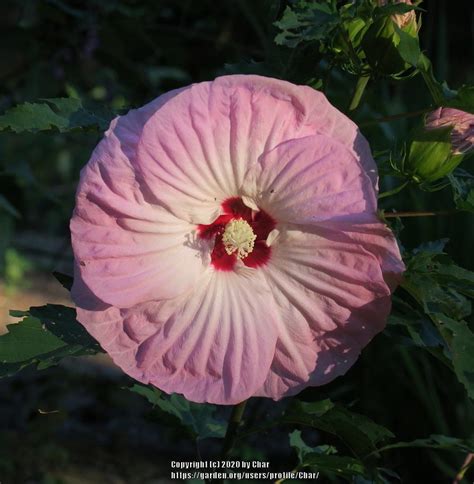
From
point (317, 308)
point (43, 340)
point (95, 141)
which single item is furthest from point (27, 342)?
point (95, 141)

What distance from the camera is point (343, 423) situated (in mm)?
1110

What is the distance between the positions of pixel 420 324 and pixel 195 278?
1.10 ft

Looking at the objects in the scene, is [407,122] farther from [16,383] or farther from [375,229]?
[375,229]

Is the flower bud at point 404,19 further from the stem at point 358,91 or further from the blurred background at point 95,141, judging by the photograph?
the blurred background at point 95,141

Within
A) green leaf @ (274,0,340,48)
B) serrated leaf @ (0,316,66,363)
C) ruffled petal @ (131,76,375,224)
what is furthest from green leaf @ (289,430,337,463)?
green leaf @ (274,0,340,48)

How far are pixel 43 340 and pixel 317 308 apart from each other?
36 cm

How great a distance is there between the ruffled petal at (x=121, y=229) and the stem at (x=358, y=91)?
271 mm

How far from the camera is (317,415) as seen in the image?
114cm

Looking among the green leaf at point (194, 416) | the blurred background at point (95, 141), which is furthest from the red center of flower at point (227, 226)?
the blurred background at point (95, 141)

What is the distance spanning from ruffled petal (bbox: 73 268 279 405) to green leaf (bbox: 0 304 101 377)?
12 cm

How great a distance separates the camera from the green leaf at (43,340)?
1.06m

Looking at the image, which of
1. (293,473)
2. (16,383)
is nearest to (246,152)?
(293,473)

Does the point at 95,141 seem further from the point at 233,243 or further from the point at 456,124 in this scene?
the point at 456,124

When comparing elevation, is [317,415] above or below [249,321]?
below
